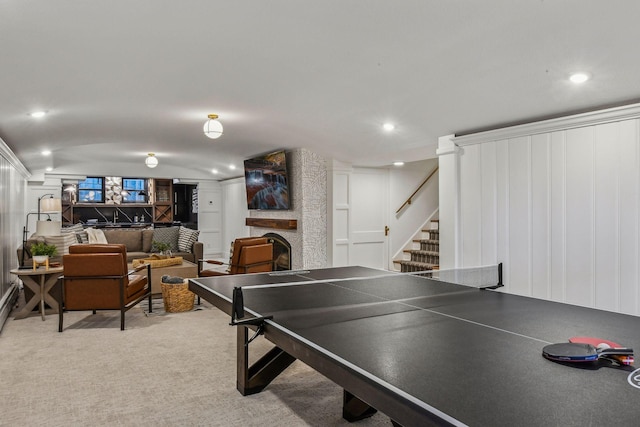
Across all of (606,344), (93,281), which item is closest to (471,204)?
(606,344)

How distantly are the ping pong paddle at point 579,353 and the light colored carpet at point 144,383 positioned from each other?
1424 mm

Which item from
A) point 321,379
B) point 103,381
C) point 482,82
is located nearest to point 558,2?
point 482,82

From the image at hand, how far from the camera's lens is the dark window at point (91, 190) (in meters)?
11.6

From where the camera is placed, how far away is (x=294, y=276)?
346cm

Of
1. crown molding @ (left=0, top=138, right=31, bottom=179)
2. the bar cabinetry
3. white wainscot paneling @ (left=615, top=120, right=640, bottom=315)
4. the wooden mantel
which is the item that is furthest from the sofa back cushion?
white wainscot paneling @ (left=615, top=120, right=640, bottom=315)

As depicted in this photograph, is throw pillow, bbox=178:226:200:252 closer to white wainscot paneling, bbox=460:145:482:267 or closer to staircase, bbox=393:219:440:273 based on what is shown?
staircase, bbox=393:219:440:273

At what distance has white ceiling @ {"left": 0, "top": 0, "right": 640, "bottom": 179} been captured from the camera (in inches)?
105

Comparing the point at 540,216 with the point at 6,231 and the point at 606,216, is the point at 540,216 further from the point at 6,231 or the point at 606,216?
the point at 6,231

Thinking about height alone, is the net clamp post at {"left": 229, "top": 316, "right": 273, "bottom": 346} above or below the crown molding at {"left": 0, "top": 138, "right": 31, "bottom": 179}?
below

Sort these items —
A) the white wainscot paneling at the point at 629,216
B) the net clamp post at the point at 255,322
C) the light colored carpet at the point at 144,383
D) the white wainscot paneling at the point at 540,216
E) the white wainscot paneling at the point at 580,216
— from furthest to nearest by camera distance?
the white wainscot paneling at the point at 540,216 < the white wainscot paneling at the point at 580,216 < the white wainscot paneling at the point at 629,216 < the light colored carpet at the point at 144,383 < the net clamp post at the point at 255,322

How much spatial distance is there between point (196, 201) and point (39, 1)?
33.5 ft

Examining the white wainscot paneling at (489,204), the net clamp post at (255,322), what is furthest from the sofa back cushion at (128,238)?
the net clamp post at (255,322)

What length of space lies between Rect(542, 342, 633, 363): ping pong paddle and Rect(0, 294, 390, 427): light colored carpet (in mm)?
1424

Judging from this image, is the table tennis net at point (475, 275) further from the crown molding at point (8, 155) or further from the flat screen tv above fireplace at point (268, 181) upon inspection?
the crown molding at point (8, 155)
